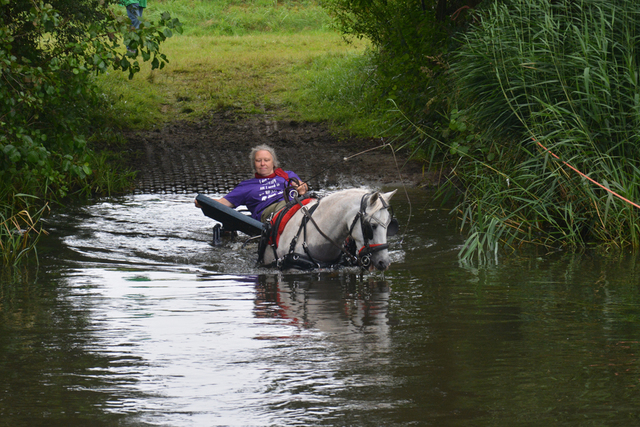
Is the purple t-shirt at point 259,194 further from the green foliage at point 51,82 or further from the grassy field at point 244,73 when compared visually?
→ the grassy field at point 244,73

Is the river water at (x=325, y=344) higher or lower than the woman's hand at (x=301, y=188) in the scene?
lower

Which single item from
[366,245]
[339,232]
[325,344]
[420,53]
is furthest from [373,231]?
[420,53]

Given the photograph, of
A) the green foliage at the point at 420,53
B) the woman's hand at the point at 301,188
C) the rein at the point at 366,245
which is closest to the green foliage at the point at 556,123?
the green foliage at the point at 420,53

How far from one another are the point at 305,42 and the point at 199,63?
421cm

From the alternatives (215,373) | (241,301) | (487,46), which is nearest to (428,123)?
(487,46)

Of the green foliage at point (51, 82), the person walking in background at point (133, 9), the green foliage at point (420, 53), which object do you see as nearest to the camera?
the green foliage at point (51, 82)

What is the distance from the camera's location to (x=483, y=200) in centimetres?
800

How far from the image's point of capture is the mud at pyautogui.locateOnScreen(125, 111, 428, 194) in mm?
13234

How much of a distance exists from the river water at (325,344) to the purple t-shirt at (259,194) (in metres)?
0.98

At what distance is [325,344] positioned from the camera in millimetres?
4555

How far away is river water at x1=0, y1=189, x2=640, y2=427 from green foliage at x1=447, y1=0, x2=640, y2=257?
0.59 meters

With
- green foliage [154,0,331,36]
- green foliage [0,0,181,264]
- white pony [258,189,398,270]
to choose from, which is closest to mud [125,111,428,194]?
green foliage [0,0,181,264]

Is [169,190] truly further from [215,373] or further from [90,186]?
[215,373]

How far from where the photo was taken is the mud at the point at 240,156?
13.2 m
